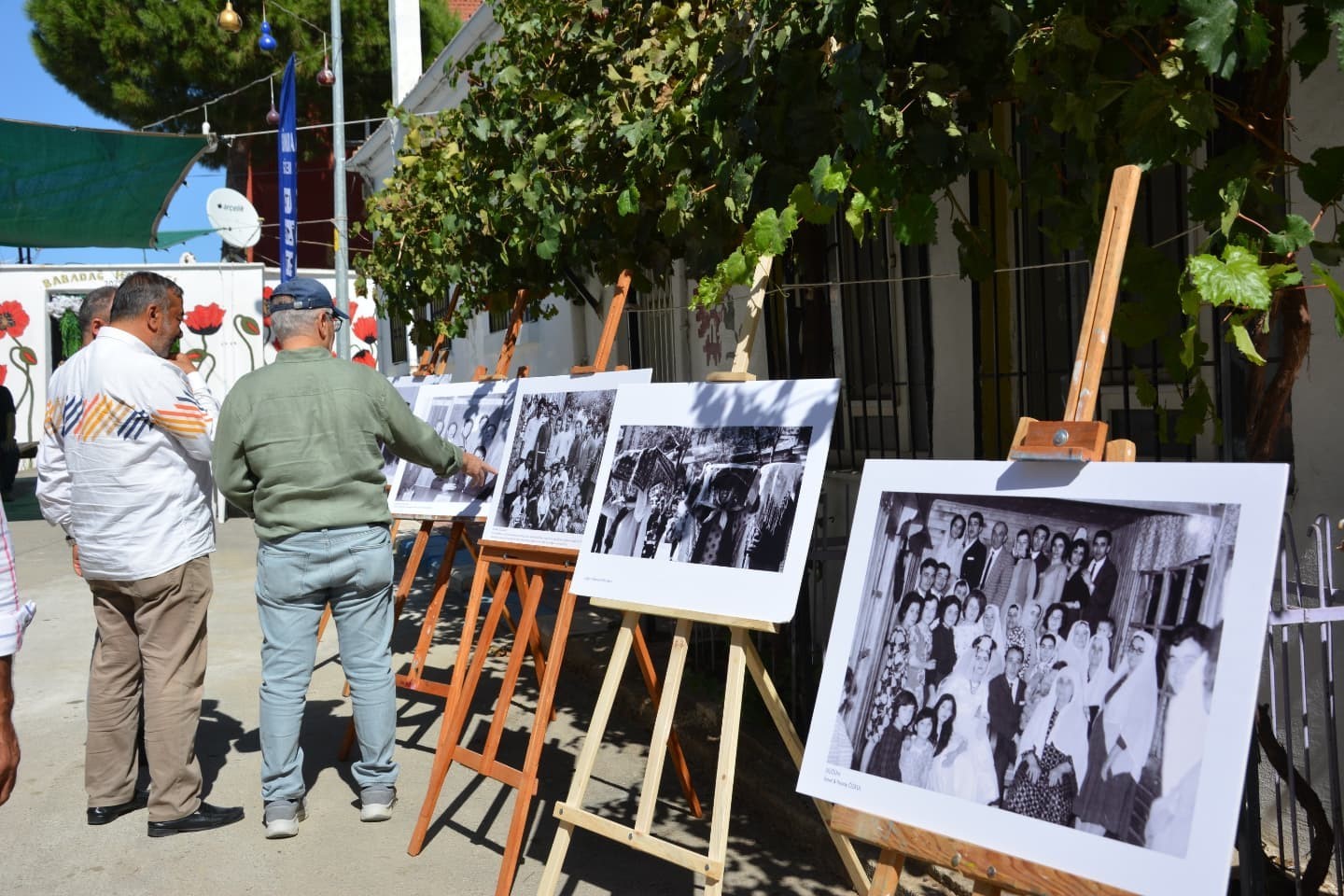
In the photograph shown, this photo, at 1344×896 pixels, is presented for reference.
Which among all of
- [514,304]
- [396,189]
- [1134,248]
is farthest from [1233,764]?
[396,189]

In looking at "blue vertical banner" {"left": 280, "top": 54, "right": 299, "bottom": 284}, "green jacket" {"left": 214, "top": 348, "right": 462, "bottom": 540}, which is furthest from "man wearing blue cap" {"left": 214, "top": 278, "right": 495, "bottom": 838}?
"blue vertical banner" {"left": 280, "top": 54, "right": 299, "bottom": 284}

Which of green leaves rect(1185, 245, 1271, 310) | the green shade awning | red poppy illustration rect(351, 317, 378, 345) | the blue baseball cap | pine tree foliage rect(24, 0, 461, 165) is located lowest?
green leaves rect(1185, 245, 1271, 310)

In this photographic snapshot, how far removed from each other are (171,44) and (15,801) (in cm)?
2309

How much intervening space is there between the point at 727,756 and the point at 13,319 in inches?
872

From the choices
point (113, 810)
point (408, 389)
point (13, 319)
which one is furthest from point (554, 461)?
point (13, 319)

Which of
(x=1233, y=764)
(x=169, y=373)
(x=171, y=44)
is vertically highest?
(x=171, y=44)

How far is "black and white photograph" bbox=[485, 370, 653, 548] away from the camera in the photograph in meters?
3.99

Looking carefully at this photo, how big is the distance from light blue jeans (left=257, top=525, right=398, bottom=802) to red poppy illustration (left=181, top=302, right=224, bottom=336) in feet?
57.2

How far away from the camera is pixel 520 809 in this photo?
3480 millimetres

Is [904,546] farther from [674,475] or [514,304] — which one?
[514,304]

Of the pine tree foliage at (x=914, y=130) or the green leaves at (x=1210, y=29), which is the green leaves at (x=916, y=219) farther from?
the green leaves at (x=1210, y=29)

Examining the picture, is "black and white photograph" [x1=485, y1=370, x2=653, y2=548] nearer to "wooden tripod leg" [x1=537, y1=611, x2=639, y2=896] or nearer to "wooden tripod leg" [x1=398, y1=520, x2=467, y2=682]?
"wooden tripod leg" [x1=537, y1=611, x2=639, y2=896]

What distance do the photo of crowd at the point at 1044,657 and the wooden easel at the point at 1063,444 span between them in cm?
9

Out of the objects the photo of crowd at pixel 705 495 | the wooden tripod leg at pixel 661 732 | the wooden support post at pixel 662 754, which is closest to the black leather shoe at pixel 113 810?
the wooden support post at pixel 662 754
